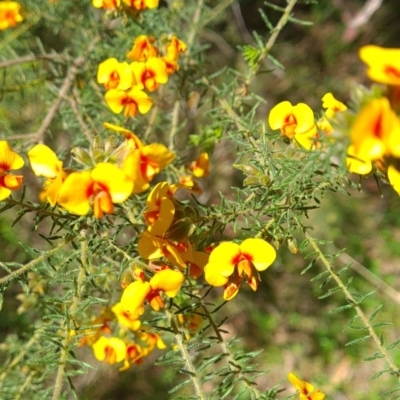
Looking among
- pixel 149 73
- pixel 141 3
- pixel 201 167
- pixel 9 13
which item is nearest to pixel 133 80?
pixel 149 73

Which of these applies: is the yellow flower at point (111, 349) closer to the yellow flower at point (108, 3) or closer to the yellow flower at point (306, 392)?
the yellow flower at point (306, 392)

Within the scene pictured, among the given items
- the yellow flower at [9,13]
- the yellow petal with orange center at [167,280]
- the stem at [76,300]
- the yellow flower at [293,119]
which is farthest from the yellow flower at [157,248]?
the yellow flower at [9,13]

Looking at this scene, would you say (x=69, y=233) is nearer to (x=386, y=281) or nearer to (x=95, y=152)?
(x=95, y=152)

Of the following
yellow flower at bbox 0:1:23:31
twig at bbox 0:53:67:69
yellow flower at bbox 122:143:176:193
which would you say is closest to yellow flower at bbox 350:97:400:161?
yellow flower at bbox 122:143:176:193

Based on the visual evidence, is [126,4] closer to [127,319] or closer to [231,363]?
[127,319]

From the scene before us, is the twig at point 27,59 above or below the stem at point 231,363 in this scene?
above

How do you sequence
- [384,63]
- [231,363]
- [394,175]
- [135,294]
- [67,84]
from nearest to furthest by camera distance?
[384,63], [394,175], [135,294], [231,363], [67,84]

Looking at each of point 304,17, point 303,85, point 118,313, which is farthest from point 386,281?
point 118,313
